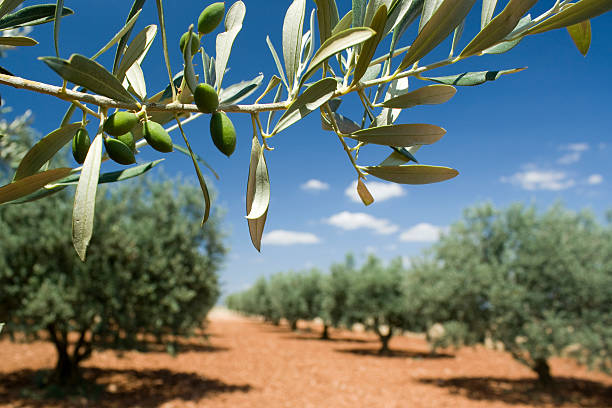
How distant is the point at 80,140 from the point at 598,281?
410 inches

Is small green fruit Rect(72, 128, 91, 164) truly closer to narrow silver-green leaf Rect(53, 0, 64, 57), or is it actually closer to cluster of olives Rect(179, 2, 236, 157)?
narrow silver-green leaf Rect(53, 0, 64, 57)

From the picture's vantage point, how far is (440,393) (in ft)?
32.9

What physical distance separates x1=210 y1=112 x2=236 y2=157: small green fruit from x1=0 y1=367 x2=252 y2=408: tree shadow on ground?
8.24m

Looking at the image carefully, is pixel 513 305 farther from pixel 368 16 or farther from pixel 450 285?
pixel 368 16

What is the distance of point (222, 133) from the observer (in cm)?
63

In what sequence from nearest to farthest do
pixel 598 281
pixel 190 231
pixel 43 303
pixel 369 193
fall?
pixel 369 193 → pixel 43 303 → pixel 598 281 → pixel 190 231

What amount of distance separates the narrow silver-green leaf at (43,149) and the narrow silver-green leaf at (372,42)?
0.48 metres

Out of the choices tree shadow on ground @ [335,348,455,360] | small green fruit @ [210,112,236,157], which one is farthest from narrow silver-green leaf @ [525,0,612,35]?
tree shadow on ground @ [335,348,455,360]

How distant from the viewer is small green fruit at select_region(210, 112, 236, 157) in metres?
0.63

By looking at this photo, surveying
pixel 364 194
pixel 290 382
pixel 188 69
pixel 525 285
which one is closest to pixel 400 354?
pixel 290 382

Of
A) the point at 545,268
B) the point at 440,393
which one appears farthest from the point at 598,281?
the point at 440,393

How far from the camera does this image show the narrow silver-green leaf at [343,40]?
0.55 metres

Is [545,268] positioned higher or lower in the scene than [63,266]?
higher

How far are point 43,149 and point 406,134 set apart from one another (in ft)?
2.04
